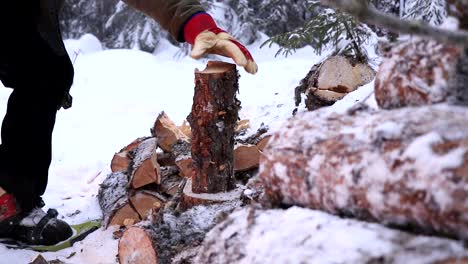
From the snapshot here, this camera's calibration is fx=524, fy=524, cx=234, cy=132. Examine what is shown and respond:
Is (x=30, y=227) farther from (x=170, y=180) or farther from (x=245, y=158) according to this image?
(x=245, y=158)

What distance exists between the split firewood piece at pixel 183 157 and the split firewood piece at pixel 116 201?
37 cm

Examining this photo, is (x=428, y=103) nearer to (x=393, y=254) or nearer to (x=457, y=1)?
(x=457, y=1)

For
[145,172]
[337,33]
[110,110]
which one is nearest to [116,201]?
[145,172]

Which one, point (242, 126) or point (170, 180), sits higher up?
point (242, 126)

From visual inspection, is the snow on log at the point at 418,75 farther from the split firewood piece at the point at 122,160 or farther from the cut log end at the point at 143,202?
the split firewood piece at the point at 122,160

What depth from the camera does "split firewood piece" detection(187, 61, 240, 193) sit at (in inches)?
92.0

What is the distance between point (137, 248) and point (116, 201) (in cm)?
115

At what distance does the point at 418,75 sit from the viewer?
4.60 feet

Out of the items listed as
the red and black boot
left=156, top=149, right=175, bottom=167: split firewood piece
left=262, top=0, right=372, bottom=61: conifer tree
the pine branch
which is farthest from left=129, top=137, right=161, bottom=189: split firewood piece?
the pine branch

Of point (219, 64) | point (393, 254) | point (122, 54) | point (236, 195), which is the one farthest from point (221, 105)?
point (122, 54)

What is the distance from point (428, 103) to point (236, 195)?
3.96 ft

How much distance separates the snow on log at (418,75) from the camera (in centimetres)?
133

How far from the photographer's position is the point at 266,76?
669cm

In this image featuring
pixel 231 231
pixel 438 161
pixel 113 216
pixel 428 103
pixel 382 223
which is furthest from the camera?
pixel 113 216
